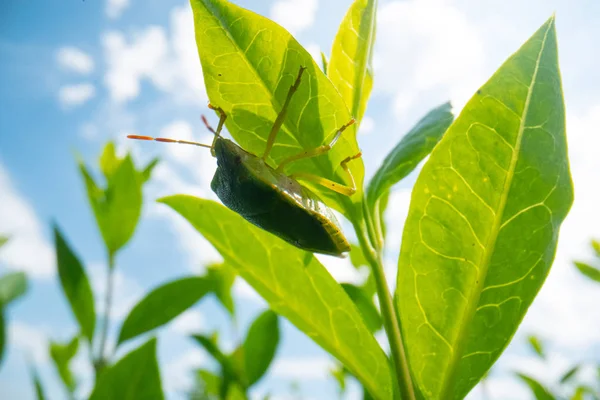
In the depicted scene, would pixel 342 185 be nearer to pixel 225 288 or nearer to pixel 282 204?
pixel 282 204

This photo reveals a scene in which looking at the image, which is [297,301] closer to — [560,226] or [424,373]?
[424,373]

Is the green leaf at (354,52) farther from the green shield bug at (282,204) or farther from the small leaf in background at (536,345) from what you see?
the small leaf in background at (536,345)

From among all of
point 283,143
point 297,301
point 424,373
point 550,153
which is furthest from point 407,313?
point 283,143

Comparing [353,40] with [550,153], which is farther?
[353,40]

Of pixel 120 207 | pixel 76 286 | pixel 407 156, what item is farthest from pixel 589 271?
pixel 76 286

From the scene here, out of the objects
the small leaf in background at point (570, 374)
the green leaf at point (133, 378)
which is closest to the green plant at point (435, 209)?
the green leaf at point (133, 378)

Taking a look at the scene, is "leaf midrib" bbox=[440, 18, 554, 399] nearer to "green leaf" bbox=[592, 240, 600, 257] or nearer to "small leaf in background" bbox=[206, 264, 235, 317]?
"small leaf in background" bbox=[206, 264, 235, 317]
